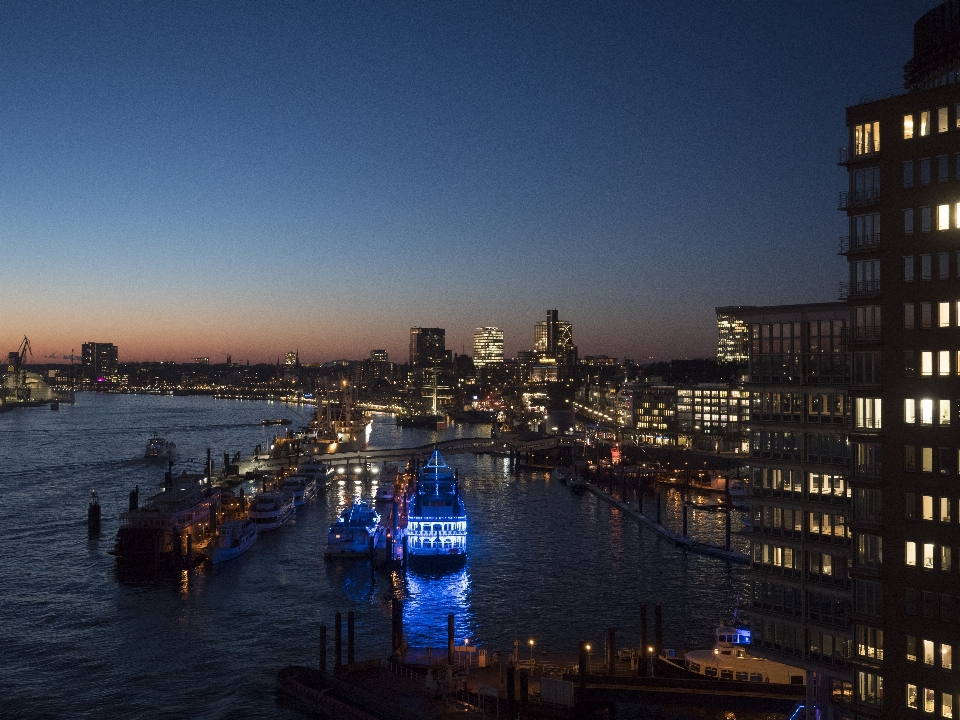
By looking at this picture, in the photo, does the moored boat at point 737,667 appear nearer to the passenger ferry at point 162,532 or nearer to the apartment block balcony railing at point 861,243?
the apartment block balcony railing at point 861,243

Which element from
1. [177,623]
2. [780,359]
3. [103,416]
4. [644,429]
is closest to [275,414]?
[103,416]

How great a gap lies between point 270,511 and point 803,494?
38.2 metres

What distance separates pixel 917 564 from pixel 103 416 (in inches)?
7027

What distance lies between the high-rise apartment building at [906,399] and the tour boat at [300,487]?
46713mm

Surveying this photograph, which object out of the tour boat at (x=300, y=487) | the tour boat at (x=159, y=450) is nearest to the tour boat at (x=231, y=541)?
the tour boat at (x=300, y=487)

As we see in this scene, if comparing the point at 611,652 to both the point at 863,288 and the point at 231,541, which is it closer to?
the point at 863,288

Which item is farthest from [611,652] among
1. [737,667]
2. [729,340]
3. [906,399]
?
[729,340]

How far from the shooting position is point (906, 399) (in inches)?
618

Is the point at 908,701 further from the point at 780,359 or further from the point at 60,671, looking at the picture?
the point at 60,671

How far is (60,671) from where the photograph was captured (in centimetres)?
2733

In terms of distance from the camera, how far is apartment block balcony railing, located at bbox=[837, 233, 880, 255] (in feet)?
54.2

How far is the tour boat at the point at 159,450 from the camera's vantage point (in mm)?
88281

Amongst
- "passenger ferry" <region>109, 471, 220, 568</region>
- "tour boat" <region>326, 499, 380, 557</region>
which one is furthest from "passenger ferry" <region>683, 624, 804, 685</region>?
"passenger ferry" <region>109, 471, 220, 568</region>

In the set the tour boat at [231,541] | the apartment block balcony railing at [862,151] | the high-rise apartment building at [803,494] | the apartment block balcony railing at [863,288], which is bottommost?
the tour boat at [231,541]
